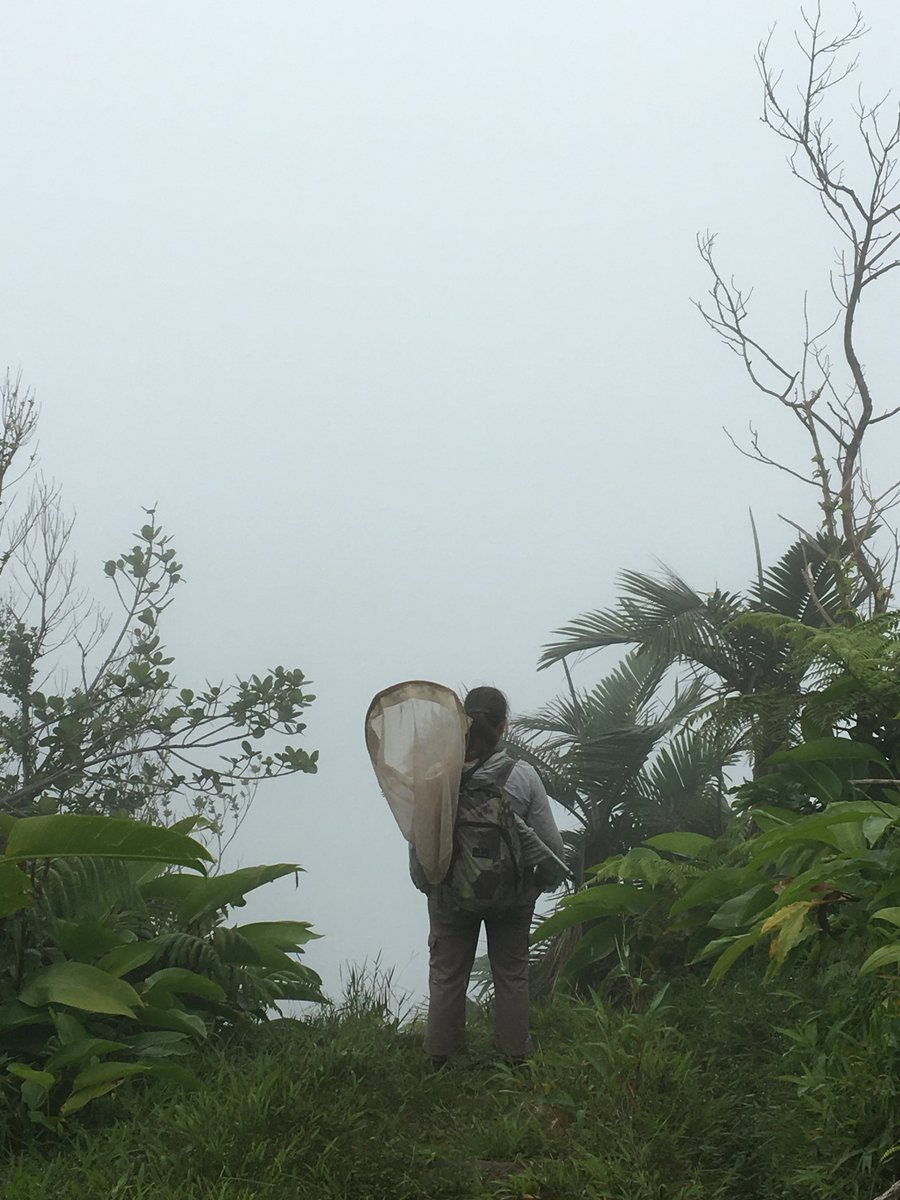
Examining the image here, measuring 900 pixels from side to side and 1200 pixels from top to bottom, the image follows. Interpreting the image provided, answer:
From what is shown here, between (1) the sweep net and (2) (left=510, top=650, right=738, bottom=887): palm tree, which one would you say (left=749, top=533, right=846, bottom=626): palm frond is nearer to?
(2) (left=510, top=650, right=738, bottom=887): palm tree

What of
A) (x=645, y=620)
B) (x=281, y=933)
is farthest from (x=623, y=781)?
(x=281, y=933)

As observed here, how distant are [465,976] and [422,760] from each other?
96 cm

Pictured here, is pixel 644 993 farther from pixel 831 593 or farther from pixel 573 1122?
A: pixel 831 593

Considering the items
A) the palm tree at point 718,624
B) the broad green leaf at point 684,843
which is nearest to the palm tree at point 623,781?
the palm tree at point 718,624

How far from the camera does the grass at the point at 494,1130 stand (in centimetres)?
356

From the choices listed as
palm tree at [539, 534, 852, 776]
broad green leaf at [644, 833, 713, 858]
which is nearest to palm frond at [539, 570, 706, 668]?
palm tree at [539, 534, 852, 776]

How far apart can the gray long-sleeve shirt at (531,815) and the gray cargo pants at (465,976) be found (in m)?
0.12

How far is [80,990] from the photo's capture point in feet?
15.5

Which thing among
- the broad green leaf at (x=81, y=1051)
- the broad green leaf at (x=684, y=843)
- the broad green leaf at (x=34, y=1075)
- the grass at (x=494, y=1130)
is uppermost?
the broad green leaf at (x=684, y=843)

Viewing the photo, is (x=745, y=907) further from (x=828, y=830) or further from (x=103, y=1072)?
(x=103, y=1072)

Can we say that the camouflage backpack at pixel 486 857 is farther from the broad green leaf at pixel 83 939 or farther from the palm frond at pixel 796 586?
the palm frond at pixel 796 586

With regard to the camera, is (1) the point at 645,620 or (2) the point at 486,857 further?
(1) the point at 645,620

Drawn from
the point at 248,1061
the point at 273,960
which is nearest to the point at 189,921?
the point at 273,960

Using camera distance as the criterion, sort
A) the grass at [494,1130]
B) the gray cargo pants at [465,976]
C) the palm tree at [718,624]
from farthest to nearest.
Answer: the palm tree at [718,624]
the gray cargo pants at [465,976]
the grass at [494,1130]
